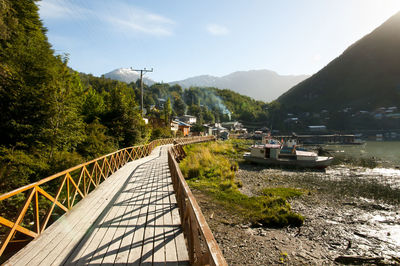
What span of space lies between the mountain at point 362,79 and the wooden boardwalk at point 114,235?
417ft

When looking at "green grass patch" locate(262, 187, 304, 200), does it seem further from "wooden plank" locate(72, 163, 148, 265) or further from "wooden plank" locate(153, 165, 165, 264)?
"wooden plank" locate(72, 163, 148, 265)

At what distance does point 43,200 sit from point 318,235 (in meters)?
11.1

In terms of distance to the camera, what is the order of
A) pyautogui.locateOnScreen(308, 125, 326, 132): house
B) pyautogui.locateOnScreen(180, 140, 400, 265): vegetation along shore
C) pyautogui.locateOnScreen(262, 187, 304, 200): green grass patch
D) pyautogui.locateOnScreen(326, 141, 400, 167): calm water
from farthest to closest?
pyautogui.locateOnScreen(308, 125, 326, 132): house < pyautogui.locateOnScreen(326, 141, 400, 167): calm water < pyautogui.locateOnScreen(262, 187, 304, 200): green grass patch < pyautogui.locateOnScreen(180, 140, 400, 265): vegetation along shore

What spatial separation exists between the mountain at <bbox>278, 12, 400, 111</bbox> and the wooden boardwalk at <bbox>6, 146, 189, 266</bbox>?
417 ft

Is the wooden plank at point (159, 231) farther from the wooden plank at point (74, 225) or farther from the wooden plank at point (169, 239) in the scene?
the wooden plank at point (74, 225)

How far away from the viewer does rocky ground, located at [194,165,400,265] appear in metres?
6.21

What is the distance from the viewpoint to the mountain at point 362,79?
354 feet

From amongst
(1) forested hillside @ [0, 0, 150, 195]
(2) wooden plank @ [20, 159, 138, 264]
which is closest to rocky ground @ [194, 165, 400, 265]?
(2) wooden plank @ [20, 159, 138, 264]

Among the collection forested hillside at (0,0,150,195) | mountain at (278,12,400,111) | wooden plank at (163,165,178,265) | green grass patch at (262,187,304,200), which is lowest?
green grass patch at (262,187,304,200)

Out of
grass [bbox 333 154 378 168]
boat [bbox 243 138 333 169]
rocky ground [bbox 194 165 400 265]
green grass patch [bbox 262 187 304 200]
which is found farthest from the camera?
grass [bbox 333 154 378 168]

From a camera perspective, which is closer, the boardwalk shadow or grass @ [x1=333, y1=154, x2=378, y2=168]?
the boardwalk shadow

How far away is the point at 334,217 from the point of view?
9.52 metres

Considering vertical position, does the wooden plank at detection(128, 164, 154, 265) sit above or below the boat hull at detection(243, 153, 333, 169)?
above

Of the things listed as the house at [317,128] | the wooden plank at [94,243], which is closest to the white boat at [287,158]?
the wooden plank at [94,243]
